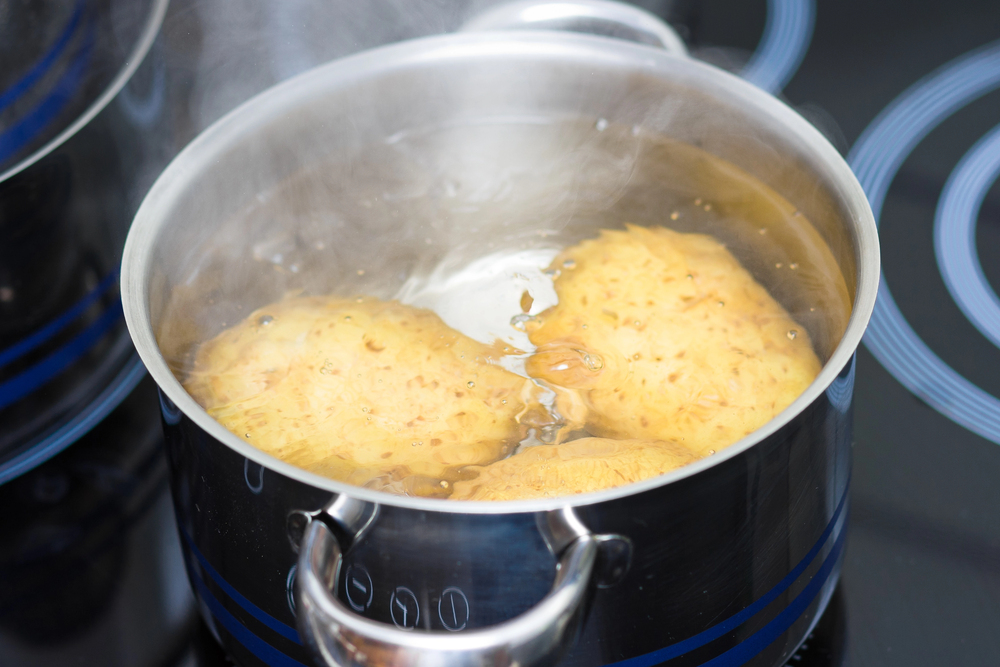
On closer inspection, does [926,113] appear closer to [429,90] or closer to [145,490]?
[429,90]

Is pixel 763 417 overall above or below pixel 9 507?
above

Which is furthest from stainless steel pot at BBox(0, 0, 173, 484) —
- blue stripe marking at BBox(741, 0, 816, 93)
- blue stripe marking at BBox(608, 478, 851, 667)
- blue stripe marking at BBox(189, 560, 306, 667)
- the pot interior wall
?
blue stripe marking at BBox(741, 0, 816, 93)

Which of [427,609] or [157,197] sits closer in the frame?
[427,609]

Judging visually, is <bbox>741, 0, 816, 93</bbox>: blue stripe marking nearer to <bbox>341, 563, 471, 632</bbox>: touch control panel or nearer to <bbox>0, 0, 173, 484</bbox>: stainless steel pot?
<bbox>0, 0, 173, 484</bbox>: stainless steel pot

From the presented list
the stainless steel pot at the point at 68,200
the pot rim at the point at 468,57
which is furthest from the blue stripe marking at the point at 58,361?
the pot rim at the point at 468,57

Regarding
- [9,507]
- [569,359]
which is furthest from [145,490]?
[569,359]

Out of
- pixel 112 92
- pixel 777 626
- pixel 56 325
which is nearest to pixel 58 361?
pixel 56 325

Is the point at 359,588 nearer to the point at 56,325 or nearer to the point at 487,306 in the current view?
the point at 487,306
